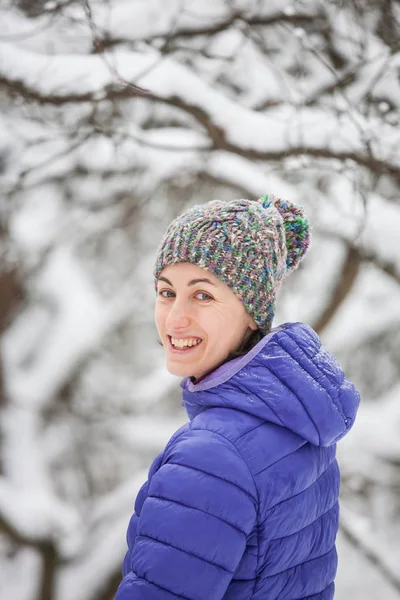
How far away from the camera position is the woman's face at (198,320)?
1302mm

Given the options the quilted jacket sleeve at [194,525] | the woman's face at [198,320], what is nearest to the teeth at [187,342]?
the woman's face at [198,320]

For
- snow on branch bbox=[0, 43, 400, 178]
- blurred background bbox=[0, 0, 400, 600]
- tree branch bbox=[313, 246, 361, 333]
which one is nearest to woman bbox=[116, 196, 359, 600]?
blurred background bbox=[0, 0, 400, 600]

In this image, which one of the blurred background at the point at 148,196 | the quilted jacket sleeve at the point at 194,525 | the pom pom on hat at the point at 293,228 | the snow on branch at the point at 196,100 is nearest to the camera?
the quilted jacket sleeve at the point at 194,525

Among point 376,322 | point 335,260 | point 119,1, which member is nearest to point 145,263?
point 335,260

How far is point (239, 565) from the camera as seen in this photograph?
113cm

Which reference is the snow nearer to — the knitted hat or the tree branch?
the tree branch

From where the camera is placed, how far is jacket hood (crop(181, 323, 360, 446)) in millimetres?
1173

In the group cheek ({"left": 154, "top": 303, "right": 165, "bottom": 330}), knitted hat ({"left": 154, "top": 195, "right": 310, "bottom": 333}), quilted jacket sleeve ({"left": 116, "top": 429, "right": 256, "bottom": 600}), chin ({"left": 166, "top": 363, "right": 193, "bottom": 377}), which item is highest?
knitted hat ({"left": 154, "top": 195, "right": 310, "bottom": 333})

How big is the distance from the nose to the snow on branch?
130 centimetres

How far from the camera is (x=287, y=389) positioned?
1.20 metres

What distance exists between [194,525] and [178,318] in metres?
0.43

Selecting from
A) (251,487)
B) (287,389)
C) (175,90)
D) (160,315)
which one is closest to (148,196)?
(175,90)

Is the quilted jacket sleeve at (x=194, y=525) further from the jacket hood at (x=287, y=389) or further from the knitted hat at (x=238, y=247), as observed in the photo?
the knitted hat at (x=238, y=247)

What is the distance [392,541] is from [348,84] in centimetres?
509
